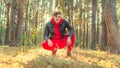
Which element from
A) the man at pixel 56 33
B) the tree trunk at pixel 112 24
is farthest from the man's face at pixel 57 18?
the tree trunk at pixel 112 24

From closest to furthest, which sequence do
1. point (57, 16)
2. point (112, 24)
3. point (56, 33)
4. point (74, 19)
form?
1. point (57, 16)
2. point (56, 33)
3. point (112, 24)
4. point (74, 19)

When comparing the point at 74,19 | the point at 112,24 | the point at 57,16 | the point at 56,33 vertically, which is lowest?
the point at 56,33

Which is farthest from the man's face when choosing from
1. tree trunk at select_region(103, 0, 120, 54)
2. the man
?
tree trunk at select_region(103, 0, 120, 54)

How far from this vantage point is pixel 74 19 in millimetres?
38438

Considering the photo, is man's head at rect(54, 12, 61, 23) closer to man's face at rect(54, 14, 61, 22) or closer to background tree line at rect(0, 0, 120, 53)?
man's face at rect(54, 14, 61, 22)

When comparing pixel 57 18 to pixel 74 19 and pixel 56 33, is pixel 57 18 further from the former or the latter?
pixel 74 19

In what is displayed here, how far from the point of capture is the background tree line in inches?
504

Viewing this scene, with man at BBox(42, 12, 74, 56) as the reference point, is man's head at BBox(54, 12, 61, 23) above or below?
above

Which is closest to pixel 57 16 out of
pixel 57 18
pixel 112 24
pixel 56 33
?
pixel 57 18

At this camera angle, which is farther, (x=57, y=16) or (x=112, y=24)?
(x=112, y=24)

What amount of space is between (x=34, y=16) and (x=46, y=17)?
8.71m

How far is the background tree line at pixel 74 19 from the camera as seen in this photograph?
42.0 ft

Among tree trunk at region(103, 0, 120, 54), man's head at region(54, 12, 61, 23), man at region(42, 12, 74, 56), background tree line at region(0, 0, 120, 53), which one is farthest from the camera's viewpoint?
background tree line at region(0, 0, 120, 53)

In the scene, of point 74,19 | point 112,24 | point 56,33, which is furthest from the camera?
point 74,19
